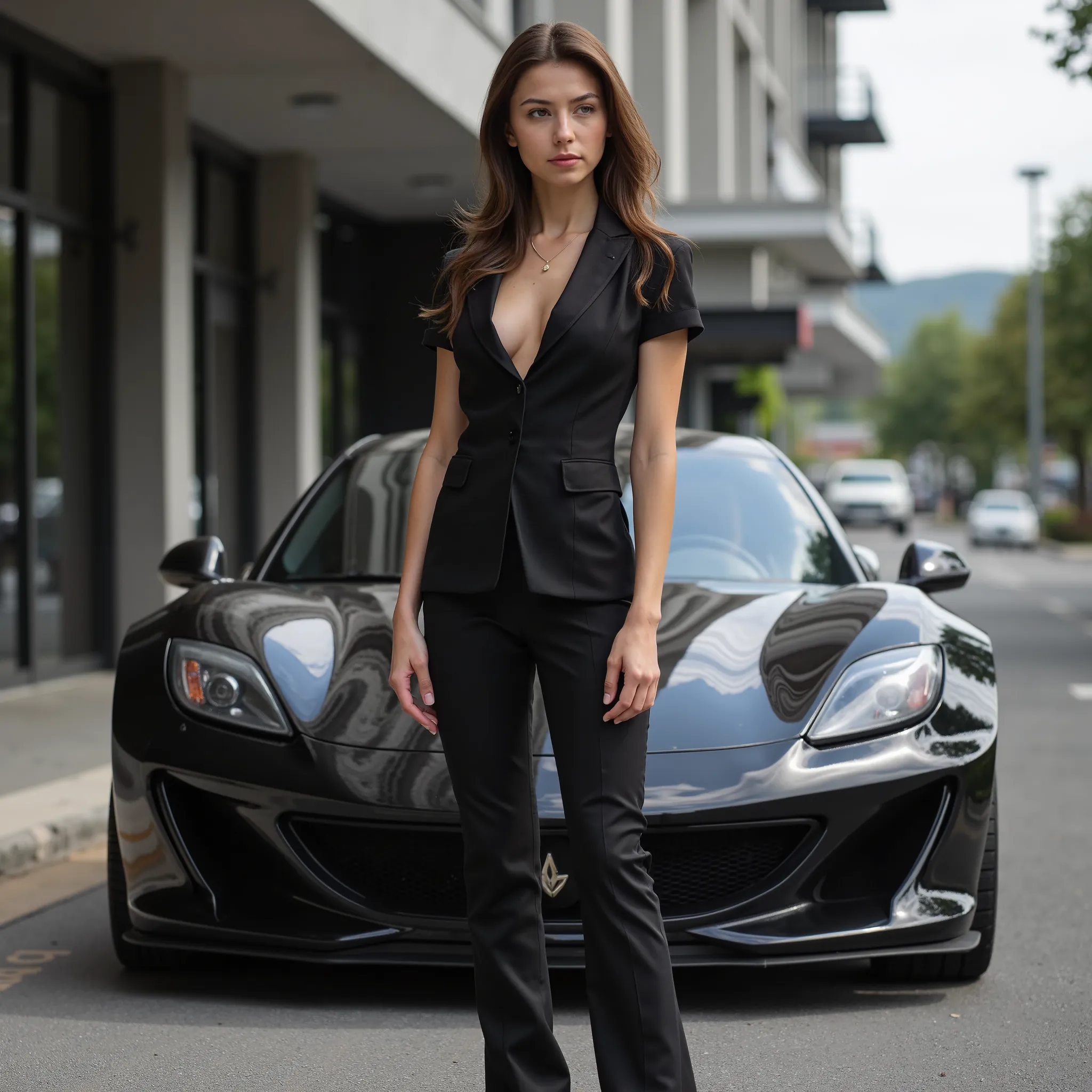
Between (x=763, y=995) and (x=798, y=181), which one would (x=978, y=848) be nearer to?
(x=763, y=995)

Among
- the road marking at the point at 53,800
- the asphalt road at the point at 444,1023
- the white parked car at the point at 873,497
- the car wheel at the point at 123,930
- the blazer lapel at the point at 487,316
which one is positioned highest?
the blazer lapel at the point at 487,316

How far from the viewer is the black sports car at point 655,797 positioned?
149 inches

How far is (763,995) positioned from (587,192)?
206 centimetres

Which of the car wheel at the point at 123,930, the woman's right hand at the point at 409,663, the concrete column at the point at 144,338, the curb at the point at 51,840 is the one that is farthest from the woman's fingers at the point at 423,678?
the concrete column at the point at 144,338

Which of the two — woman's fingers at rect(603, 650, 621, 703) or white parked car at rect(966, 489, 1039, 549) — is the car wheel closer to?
woman's fingers at rect(603, 650, 621, 703)

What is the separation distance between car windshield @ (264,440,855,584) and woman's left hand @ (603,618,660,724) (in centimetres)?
206

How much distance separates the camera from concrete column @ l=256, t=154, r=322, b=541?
600 inches

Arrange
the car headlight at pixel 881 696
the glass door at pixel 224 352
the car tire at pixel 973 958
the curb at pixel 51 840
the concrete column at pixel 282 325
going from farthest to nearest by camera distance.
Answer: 1. the concrete column at pixel 282 325
2. the glass door at pixel 224 352
3. the curb at pixel 51 840
4. the car tire at pixel 973 958
5. the car headlight at pixel 881 696

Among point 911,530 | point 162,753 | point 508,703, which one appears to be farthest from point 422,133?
point 911,530

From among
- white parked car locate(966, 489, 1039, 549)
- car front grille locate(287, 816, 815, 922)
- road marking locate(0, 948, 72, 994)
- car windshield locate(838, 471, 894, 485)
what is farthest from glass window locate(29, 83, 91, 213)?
car windshield locate(838, 471, 894, 485)

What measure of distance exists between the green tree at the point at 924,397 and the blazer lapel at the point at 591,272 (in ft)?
314

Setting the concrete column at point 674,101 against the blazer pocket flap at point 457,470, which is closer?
the blazer pocket flap at point 457,470

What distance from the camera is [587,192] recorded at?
288 centimetres

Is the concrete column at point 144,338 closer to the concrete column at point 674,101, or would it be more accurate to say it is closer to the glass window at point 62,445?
the glass window at point 62,445
